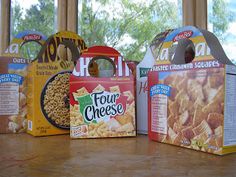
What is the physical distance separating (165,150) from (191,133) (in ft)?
0.25

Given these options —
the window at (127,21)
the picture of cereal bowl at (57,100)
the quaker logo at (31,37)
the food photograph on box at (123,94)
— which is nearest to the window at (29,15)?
the food photograph on box at (123,94)

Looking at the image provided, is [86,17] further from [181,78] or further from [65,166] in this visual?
[65,166]

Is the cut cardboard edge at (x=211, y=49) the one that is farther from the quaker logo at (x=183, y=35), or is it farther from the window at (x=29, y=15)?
the window at (x=29, y=15)

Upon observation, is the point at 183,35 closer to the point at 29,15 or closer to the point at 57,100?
the point at 57,100

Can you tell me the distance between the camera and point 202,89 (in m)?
0.71

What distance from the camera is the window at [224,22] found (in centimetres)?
116

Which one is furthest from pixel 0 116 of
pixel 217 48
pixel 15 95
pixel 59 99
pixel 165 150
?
pixel 217 48

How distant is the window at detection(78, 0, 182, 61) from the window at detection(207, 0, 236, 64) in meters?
0.13

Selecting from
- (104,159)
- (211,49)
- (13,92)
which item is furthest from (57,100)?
(211,49)

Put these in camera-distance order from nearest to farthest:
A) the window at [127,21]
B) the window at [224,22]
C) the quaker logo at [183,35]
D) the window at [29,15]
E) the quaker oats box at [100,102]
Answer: the quaker logo at [183,35] → the quaker oats box at [100,102] → the window at [224,22] → the window at [127,21] → the window at [29,15]

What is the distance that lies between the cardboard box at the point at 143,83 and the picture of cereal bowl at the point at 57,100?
0.77 feet

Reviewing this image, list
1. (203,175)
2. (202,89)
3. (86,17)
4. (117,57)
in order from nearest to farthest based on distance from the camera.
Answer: (203,175), (202,89), (117,57), (86,17)

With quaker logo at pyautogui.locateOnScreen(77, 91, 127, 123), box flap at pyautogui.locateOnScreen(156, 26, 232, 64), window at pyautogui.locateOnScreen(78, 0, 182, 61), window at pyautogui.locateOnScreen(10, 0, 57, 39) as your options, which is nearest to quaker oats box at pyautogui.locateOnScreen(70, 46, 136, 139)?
quaker logo at pyautogui.locateOnScreen(77, 91, 127, 123)

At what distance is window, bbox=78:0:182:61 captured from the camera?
4.20ft
